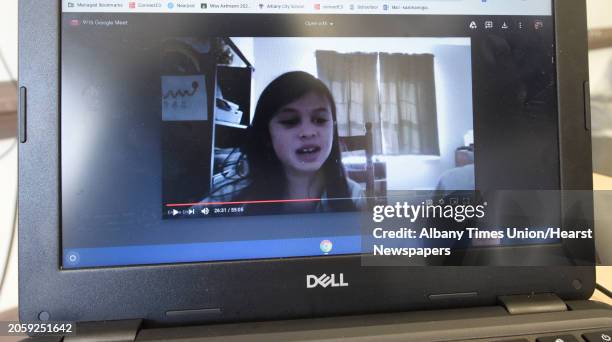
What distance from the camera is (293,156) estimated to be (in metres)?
0.44

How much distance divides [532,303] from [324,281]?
0.24 m

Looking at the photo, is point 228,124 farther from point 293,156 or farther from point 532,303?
point 532,303

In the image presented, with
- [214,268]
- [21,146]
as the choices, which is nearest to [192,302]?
[214,268]

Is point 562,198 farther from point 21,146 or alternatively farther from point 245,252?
point 21,146

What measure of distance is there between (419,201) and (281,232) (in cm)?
16

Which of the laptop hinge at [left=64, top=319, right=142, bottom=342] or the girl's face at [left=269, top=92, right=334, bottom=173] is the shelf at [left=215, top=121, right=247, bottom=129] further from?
the laptop hinge at [left=64, top=319, right=142, bottom=342]

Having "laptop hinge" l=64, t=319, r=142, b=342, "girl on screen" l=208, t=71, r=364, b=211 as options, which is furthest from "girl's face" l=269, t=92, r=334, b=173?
"laptop hinge" l=64, t=319, r=142, b=342

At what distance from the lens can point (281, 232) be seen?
0.43 meters

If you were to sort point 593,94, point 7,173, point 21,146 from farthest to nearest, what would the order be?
point 593,94 < point 7,173 < point 21,146

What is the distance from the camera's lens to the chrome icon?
0.43 meters

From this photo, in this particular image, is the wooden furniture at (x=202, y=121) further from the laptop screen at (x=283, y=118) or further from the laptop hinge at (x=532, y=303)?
the laptop hinge at (x=532, y=303)

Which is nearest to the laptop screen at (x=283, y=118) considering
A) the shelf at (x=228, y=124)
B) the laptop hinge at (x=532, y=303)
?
the shelf at (x=228, y=124)

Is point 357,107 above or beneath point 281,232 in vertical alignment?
above

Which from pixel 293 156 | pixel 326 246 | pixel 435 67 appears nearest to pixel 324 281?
pixel 326 246
